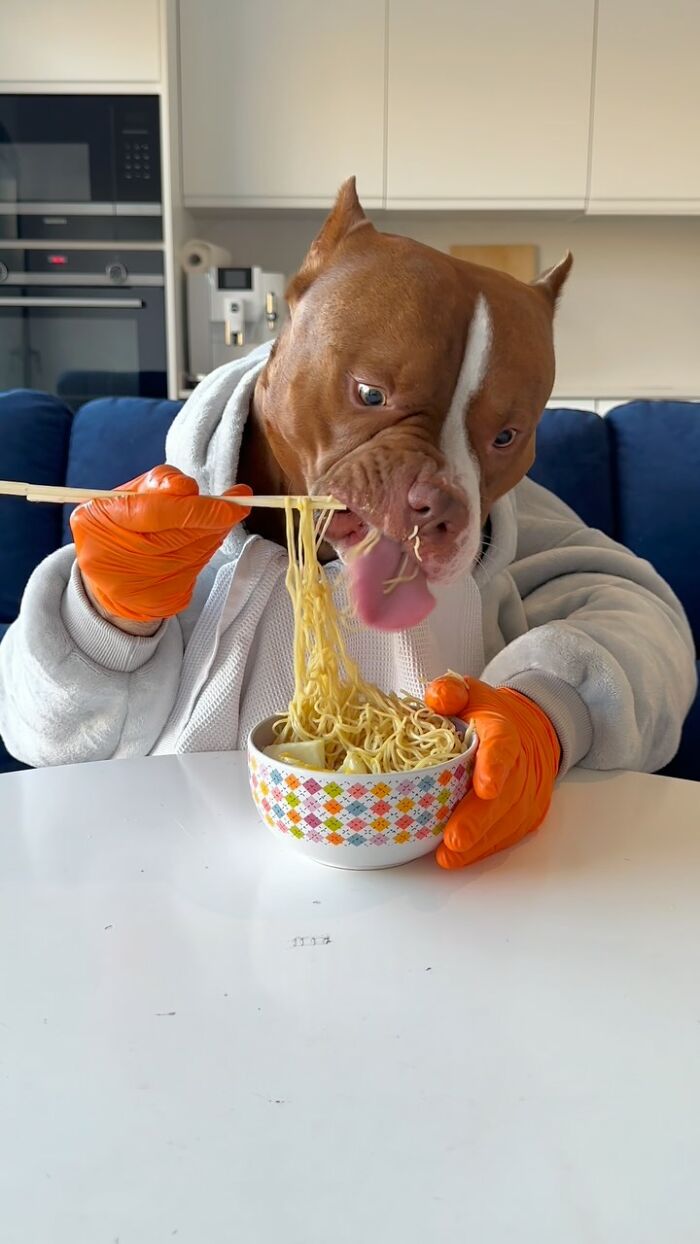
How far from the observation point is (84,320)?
3406 mm

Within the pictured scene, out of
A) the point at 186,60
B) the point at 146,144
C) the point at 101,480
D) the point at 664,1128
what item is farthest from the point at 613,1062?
the point at 186,60

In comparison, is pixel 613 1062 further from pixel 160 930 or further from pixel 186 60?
pixel 186 60

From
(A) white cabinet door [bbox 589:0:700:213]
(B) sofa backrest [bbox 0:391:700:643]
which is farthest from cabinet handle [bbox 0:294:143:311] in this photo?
(A) white cabinet door [bbox 589:0:700:213]

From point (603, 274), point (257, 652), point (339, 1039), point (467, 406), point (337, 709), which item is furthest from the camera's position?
point (603, 274)

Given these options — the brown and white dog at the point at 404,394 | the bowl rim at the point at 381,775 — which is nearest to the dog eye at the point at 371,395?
the brown and white dog at the point at 404,394

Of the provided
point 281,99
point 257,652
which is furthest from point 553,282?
point 281,99

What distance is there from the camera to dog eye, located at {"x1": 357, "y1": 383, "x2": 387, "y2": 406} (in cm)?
98

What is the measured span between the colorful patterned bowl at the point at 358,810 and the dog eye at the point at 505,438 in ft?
1.35

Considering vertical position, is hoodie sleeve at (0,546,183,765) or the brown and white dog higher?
the brown and white dog

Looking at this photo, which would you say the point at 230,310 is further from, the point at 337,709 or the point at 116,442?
the point at 337,709

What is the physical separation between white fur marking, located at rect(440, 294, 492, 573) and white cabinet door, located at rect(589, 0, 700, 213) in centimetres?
284

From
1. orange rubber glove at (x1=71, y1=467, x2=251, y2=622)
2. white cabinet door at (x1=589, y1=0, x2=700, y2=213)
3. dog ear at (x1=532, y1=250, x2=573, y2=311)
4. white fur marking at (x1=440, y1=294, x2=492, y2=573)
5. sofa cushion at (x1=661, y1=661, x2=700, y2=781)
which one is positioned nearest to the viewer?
orange rubber glove at (x1=71, y1=467, x2=251, y2=622)

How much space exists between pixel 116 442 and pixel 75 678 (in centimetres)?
108

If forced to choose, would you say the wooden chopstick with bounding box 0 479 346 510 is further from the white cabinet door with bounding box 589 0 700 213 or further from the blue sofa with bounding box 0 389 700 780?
the white cabinet door with bounding box 589 0 700 213
